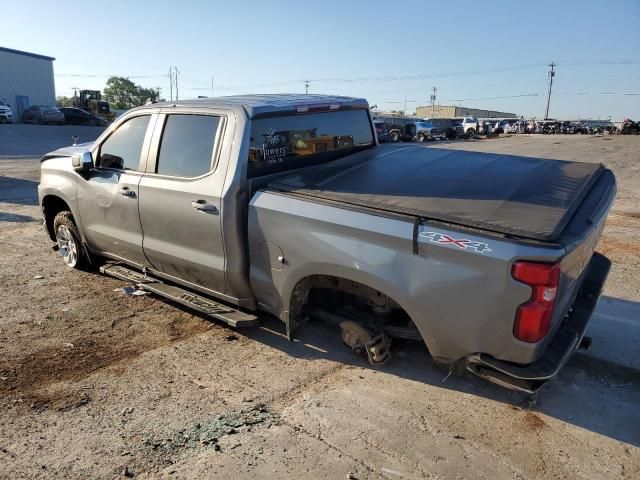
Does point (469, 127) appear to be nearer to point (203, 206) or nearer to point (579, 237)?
point (203, 206)

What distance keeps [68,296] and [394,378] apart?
3489 mm

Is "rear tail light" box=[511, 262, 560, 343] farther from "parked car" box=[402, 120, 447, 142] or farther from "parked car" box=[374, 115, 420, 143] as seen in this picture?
"parked car" box=[402, 120, 447, 142]

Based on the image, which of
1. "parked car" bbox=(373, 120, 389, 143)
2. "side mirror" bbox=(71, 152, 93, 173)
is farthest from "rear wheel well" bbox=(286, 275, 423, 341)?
"parked car" bbox=(373, 120, 389, 143)

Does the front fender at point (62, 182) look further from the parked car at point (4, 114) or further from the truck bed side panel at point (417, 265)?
the parked car at point (4, 114)

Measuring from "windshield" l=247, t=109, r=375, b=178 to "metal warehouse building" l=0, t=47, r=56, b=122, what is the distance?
53.7 metres

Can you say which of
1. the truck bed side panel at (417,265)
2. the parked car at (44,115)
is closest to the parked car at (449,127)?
the parked car at (44,115)

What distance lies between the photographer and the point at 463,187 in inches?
137

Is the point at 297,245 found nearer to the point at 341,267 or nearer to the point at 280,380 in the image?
the point at 341,267

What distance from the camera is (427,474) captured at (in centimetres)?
267

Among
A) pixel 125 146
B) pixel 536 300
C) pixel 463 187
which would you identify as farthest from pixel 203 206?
pixel 536 300

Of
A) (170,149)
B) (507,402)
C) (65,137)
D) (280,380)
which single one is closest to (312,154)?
(170,149)

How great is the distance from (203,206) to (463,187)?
1.92 m

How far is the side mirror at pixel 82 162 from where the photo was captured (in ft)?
16.3

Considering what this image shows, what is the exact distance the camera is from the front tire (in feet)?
18.6
